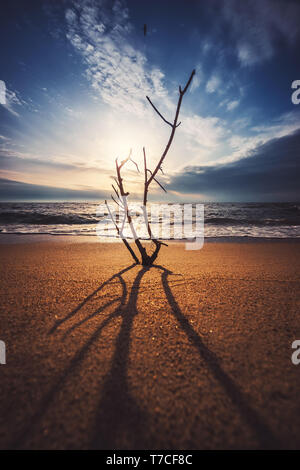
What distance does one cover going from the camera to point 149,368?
1.20m

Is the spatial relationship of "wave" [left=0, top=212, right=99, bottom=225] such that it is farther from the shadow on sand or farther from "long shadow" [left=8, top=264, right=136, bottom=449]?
the shadow on sand

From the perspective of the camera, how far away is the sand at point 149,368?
0.87 meters

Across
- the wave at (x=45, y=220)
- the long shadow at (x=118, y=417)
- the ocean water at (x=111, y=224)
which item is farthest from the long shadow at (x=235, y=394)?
the wave at (x=45, y=220)

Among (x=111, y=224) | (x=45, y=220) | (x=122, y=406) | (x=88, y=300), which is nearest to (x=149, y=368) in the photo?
(x=122, y=406)

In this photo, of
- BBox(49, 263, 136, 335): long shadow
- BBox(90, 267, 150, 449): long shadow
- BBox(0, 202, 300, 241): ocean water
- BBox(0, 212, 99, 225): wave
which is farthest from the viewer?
BBox(0, 212, 99, 225): wave

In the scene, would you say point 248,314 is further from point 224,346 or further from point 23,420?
point 23,420

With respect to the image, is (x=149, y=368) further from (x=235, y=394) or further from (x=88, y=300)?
(x=88, y=300)

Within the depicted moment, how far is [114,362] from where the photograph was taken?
4.07 feet

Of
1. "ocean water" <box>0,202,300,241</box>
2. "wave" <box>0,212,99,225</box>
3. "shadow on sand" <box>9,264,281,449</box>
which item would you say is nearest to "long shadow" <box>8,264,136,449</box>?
"shadow on sand" <box>9,264,281,449</box>

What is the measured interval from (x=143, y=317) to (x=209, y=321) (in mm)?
619

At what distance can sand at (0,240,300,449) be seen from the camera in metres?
0.87

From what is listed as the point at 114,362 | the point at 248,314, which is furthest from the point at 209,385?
the point at 248,314

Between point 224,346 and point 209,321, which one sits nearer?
point 224,346
